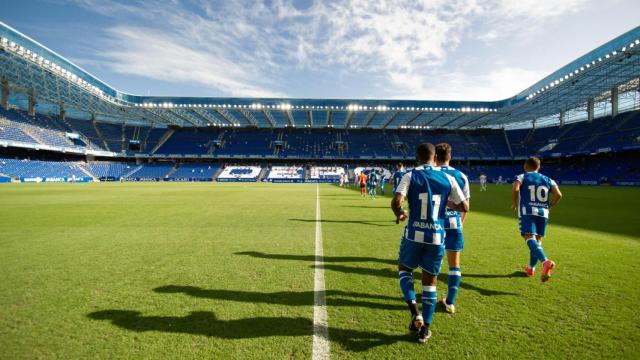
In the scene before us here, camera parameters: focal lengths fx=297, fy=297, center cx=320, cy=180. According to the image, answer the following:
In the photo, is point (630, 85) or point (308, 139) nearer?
point (630, 85)

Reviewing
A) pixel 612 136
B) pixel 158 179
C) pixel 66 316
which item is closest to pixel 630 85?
pixel 612 136

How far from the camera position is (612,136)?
41656 millimetres

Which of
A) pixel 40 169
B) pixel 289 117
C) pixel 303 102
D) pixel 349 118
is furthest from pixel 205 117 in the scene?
pixel 349 118

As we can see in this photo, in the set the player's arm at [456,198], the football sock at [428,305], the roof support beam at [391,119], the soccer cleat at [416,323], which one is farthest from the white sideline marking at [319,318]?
the roof support beam at [391,119]

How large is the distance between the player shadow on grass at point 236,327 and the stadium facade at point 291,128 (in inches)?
1430

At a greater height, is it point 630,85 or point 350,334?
point 630,85

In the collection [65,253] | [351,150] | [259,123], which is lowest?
[65,253]

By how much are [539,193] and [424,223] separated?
3.28 m

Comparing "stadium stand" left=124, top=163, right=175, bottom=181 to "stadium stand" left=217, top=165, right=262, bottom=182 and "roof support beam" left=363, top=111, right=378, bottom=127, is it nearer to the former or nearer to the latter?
"stadium stand" left=217, top=165, right=262, bottom=182

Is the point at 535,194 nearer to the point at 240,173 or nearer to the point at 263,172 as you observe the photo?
the point at 263,172

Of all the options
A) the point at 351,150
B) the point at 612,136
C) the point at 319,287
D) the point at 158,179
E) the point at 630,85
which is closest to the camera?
the point at 319,287

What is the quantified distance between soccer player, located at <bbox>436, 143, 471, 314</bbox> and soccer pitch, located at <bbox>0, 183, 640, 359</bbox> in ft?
0.79

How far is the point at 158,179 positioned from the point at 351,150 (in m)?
38.2

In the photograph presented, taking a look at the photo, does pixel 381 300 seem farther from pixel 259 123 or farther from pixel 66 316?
pixel 259 123
